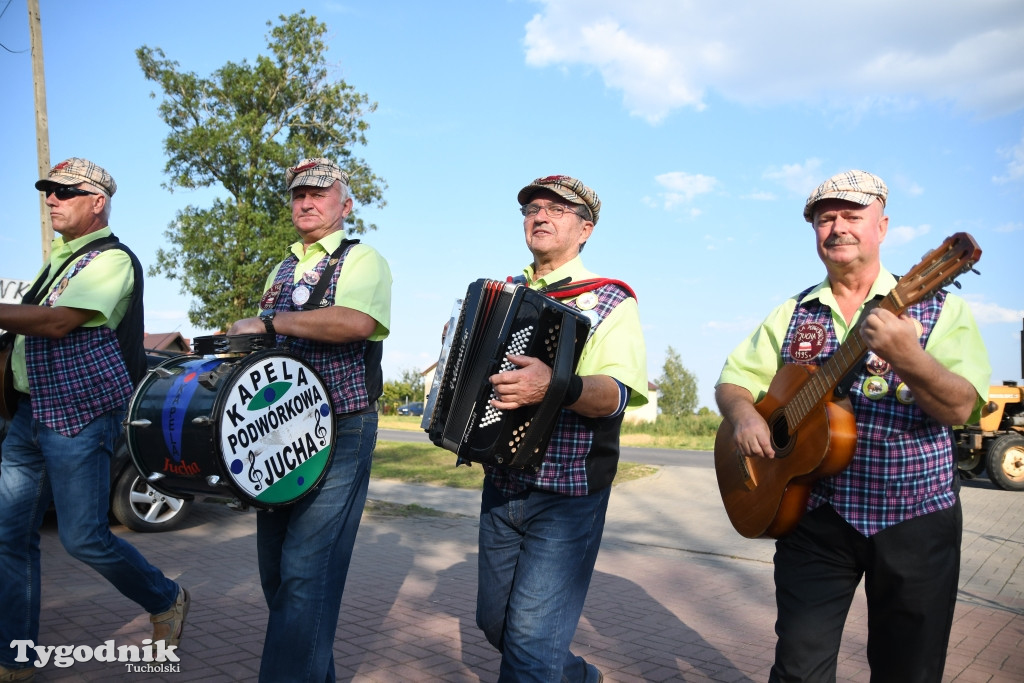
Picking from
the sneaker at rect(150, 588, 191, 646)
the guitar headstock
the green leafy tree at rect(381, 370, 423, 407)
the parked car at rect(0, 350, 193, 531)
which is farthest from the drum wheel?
the green leafy tree at rect(381, 370, 423, 407)

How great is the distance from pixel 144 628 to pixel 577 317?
11.2 ft

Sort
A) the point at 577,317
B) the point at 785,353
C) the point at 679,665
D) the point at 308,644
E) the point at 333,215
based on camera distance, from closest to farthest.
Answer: the point at 577,317
the point at 785,353
the point at 308,644
the point at 333,215
the point at 679,665

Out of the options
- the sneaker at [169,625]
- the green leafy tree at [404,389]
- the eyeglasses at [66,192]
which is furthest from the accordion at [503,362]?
the green leafy tree at [404,389]

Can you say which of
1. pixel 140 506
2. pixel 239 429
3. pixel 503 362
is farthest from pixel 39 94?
pixel 503 362

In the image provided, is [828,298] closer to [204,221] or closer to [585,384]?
[585,384]

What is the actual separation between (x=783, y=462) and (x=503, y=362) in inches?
39.2

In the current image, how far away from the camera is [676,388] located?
5934 cm

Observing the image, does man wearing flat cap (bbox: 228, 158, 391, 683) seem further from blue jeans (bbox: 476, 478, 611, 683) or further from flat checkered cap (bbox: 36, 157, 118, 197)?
flat checkered cap (bbox: 36, 157, 118, 197)

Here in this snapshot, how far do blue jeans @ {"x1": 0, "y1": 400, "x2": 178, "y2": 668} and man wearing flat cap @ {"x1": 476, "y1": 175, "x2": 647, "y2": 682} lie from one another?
6.19 feet

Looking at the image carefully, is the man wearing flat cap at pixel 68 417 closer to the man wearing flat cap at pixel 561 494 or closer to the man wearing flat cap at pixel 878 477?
the man wearing flat cap at pixel 561 494

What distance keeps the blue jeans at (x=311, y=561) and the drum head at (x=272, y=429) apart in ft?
0.40

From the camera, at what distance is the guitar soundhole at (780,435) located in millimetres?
2809

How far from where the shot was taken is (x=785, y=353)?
302 cm

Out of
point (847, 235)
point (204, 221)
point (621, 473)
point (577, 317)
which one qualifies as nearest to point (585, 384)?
point (577, 317)
